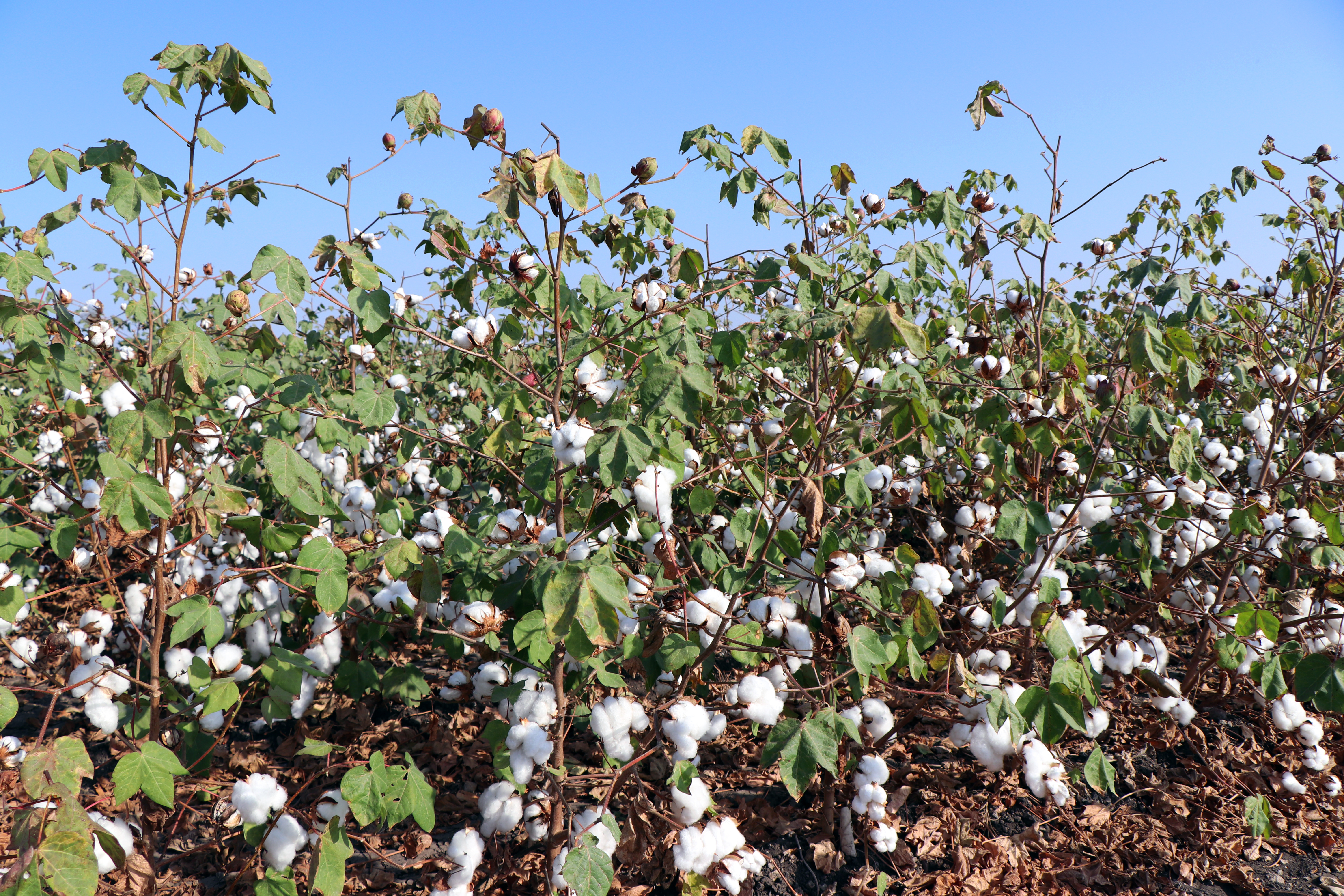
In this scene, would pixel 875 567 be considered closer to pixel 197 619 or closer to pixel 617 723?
pixel 617 723

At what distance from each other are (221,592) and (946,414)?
3097 millimetres

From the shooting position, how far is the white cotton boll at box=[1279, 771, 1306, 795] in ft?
9.12

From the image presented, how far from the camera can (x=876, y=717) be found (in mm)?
2301

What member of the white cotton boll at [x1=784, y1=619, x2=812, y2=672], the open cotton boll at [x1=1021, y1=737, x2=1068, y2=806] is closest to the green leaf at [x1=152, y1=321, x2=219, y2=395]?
the white cotton boll at [x1=784, y1=619, x2=812, y2=672]

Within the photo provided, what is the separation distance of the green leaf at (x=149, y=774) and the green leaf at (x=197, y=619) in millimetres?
291

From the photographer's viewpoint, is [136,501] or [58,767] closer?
[58,767]

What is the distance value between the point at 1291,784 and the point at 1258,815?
37cm

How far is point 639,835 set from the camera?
2.16 meters

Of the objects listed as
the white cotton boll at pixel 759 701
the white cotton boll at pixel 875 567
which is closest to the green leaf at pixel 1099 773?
the white cotton boll at pixel 875 567

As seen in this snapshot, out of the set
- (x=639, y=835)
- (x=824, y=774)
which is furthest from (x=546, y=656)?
(x=824, y=774)

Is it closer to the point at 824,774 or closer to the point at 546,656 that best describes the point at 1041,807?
the point at 824,774

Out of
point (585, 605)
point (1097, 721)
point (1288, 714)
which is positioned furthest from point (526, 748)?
point (1288, 714)

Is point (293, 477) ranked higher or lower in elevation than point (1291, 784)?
higher

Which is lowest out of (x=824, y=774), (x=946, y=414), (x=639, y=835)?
(x=639, y=835)
